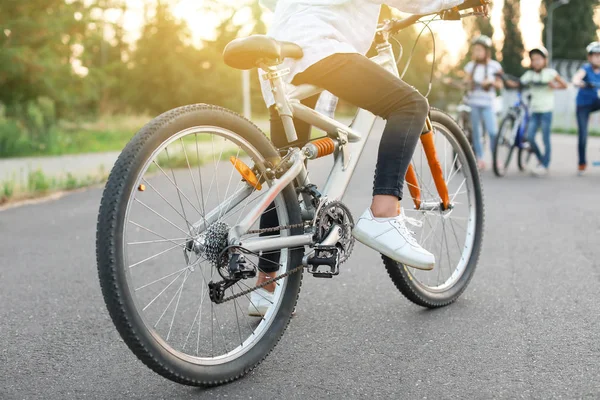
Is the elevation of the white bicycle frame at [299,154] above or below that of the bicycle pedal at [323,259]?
above

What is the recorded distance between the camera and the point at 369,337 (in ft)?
11.6

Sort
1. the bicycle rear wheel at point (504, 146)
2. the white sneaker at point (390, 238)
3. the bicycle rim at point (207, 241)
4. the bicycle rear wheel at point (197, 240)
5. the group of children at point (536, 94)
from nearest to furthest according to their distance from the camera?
the bicycle rear wheel at point (197, 240) → the bicycle rim at point (207, 241) → the white sneaker at point (390, 238) → the bicycle rear wheel at point (504, 146) → the group of children at point (536, 94)

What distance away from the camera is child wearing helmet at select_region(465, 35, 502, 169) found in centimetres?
1184

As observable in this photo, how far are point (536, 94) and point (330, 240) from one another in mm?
9473

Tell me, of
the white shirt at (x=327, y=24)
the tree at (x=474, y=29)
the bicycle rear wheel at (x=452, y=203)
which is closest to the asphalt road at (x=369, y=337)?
the bicycle rear wheel at (x=452, y=203)

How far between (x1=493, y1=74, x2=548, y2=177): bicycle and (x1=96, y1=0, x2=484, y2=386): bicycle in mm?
7607

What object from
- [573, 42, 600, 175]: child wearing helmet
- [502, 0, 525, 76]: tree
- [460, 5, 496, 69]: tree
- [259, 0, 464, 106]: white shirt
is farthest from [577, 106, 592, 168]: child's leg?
[460, 5, 496, 69]: tree

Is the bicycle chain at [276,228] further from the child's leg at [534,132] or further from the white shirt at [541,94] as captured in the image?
the white shirt at [541,94]

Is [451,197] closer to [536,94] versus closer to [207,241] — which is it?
[207,241]

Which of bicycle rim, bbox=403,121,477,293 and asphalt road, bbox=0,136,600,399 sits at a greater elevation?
bicycle rim, bbox=403,121,477,293

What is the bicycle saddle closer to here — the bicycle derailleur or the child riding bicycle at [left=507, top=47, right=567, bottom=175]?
the bicycle derailleur

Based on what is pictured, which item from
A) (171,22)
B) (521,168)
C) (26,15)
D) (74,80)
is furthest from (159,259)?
(171,22)

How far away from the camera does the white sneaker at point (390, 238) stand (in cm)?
332

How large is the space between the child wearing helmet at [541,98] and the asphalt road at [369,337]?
19.6 ft
